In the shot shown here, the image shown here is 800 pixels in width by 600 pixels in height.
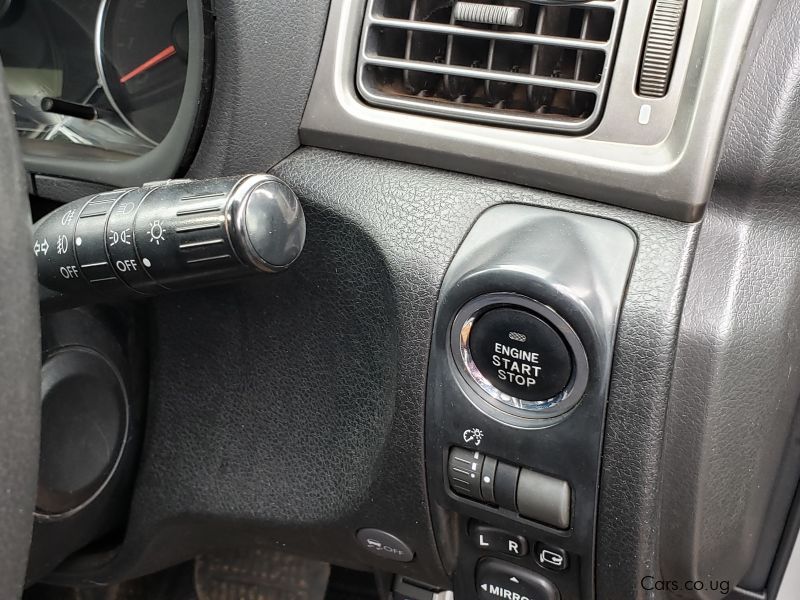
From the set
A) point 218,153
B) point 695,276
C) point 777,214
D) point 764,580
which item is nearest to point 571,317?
point 695,276

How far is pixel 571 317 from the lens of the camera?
70 centimetres

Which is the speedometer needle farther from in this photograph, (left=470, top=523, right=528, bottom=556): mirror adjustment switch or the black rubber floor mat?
the black rubber floor mat

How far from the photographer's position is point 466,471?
0.77 meters

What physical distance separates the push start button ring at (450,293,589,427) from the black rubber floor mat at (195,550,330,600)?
2.20 ft

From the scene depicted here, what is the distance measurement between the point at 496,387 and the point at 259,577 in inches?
28.9

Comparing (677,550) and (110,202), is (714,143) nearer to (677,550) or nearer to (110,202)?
(677,550)

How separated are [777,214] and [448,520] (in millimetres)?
406

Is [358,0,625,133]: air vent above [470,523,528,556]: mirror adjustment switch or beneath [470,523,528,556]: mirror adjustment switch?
above

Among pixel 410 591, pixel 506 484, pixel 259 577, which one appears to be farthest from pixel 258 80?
pixel 259 577

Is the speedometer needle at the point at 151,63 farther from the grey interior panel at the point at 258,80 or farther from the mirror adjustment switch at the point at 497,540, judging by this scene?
the mirror adjustment switch at the point at 497,540

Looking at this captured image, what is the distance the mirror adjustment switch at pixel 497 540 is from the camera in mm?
803

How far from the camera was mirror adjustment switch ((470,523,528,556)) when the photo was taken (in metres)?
0.80

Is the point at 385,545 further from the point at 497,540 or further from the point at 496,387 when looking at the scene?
the point at 496,387

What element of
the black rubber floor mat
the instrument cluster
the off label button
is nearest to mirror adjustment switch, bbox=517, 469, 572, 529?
the off label button
